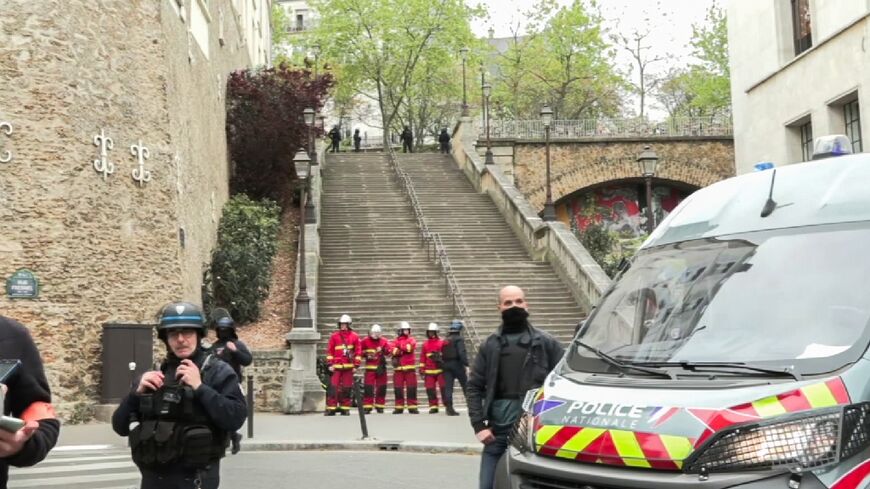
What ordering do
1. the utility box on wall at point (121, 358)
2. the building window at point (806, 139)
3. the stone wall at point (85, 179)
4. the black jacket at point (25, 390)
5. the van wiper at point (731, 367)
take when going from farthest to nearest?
the building window at point (806, 139)
the utility box on wall at point (121, 358)
the stone wall at point (85, 179)
the van wiper at point (731, 367)
the black jacket at point (25, 390)

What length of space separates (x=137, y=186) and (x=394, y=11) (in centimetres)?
3135

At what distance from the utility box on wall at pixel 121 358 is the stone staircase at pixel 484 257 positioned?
26.4ft

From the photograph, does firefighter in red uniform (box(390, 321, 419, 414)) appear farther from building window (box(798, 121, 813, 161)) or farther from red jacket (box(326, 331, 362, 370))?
building window (box(798, 121, 813, 161))

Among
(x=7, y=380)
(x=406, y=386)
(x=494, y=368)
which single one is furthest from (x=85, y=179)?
(x=7, y=380)

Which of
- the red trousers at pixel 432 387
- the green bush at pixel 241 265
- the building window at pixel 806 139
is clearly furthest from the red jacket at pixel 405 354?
the building window at pixel 806 139

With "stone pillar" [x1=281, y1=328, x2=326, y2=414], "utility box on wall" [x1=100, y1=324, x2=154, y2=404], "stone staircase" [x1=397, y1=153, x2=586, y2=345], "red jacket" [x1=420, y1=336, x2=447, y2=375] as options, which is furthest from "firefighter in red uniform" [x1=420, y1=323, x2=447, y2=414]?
"utility box on wall" [x1=100, y1=324, x2=154, y2=404]

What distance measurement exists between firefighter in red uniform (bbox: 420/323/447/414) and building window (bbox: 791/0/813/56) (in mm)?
11319

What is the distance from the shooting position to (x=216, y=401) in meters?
4.84

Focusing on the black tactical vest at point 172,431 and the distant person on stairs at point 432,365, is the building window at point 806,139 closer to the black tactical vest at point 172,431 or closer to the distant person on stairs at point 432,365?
the distant person on stairs at point 432,365

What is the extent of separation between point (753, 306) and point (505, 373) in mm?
2411

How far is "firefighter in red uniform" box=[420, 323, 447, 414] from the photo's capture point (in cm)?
1873

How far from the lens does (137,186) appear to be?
19781mm

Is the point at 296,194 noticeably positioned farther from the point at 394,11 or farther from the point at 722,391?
the point at 722,391

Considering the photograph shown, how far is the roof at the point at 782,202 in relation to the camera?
16.2 ft
